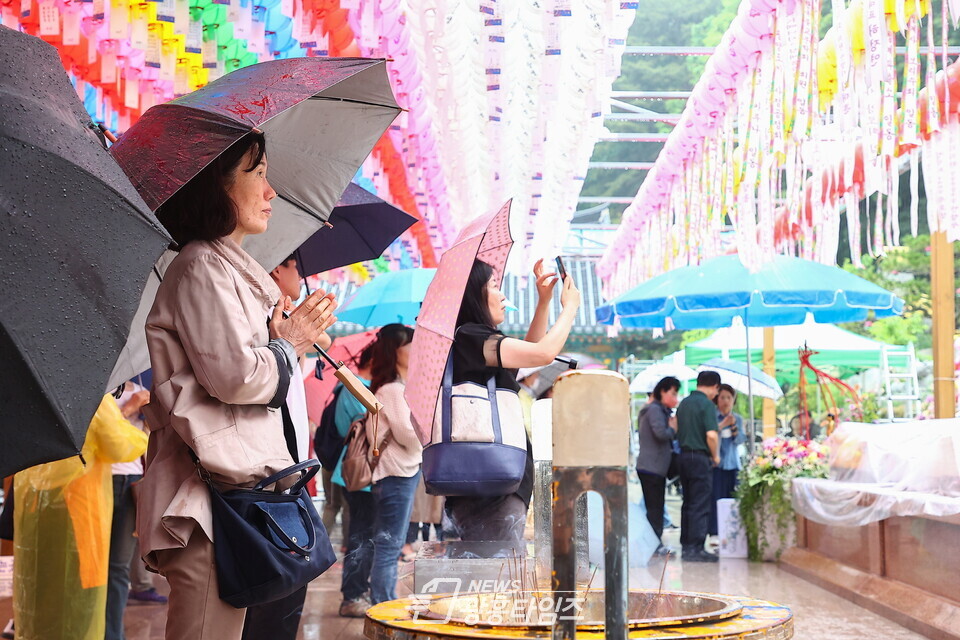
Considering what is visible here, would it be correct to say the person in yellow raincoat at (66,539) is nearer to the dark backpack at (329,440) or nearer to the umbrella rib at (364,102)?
the umbrella rib at (364,102)

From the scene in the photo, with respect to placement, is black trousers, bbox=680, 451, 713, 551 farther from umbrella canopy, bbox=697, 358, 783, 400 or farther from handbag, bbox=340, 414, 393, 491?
handbag, bbox=340, 414, 393, 491

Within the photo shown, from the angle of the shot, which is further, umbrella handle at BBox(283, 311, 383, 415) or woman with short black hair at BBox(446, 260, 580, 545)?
woman with short black hair at BBox(446, 260, 580, 545)

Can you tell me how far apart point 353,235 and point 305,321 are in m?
1.96

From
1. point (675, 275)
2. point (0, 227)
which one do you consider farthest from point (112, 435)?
point (675, 275)

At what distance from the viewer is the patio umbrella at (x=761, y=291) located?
859cm

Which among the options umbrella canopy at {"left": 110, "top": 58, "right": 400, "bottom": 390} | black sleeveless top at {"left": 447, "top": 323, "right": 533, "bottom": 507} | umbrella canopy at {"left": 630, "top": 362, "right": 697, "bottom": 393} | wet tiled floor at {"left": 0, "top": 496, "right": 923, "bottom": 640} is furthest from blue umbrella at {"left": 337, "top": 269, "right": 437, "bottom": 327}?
umbrella canopy at {"left": 630, "top": 362, "right": 697, "bottom": 393}

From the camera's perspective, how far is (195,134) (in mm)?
2244

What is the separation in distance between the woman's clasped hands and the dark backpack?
4.19 metres

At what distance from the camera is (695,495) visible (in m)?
9.25

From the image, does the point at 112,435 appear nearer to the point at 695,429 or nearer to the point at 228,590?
the point at 228,590

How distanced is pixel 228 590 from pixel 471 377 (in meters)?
1.73

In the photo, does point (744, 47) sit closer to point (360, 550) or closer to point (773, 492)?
point (360, 550)

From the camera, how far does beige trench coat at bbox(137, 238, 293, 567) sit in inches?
79.5

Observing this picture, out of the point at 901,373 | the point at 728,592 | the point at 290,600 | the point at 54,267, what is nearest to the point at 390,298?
the point at 728,592
